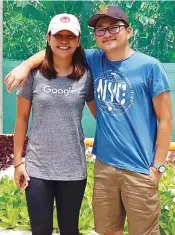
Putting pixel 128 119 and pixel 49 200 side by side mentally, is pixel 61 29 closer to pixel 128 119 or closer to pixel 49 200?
pixel 128 119

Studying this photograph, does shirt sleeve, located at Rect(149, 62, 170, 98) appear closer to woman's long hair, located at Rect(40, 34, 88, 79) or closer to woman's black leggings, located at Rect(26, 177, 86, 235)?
woman's long hair, located at Rect(40, 34, 88, 79)

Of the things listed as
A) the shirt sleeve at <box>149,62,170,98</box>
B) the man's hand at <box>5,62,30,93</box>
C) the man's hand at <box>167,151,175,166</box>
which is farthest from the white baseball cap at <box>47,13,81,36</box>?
the man's hand at <box>167,151,175,166</box>

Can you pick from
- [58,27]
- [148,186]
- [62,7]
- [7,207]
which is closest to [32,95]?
[58,27]

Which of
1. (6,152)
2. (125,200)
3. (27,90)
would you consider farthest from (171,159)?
(27,90)

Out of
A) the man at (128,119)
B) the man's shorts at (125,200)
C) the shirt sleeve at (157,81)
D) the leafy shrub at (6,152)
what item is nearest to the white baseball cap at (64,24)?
the man at (128,119)

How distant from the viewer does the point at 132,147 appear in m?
2.96

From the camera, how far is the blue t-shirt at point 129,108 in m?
2.89

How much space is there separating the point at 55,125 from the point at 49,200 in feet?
1.43

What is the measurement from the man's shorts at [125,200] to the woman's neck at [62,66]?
56 cm

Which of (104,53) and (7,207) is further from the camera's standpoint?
(7,207)

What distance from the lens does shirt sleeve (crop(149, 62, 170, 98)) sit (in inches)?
113

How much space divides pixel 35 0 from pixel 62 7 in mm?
517

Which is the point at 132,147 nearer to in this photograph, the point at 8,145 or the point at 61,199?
the point at 61,199

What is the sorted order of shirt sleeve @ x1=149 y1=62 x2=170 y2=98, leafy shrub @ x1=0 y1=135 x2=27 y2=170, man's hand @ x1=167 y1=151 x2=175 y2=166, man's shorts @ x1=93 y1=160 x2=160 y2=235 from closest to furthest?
shirt sleeve @ x1=149 y1=62 x2=170 y2=98 < man's shorts @ x1=93 y1=160 x2=160 y2=235 < leafy shrub @ x1=0 y1=135 x2=27 y2=170 < man's hand @ x1=167 y1=151 x2=175 y2=166
